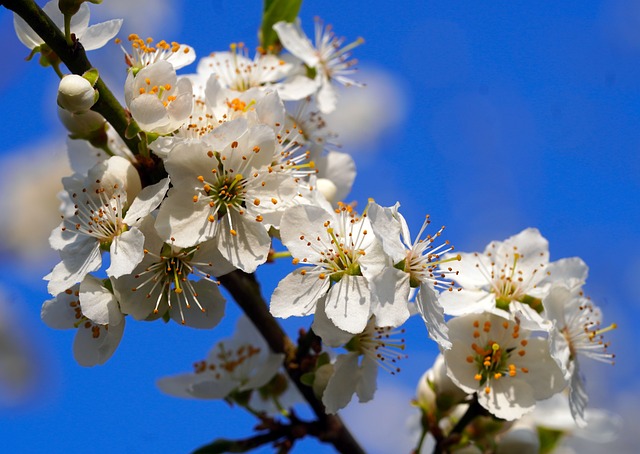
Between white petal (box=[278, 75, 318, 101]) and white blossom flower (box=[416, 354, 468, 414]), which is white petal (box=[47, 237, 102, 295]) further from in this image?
white blossom flower (box=[416, 354, 468, 414])

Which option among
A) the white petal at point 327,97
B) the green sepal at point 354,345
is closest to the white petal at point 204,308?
the green sepal at point 354,345

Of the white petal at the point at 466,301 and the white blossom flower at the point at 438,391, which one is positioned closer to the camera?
the white petal at the point at 466,301

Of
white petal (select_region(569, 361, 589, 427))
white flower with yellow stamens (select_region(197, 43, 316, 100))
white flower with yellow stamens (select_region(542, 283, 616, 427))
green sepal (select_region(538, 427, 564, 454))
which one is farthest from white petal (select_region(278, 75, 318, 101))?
green sepal (select_region(538, 427, 564, 454))

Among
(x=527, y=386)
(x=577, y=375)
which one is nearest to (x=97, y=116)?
(x=527, y=386)

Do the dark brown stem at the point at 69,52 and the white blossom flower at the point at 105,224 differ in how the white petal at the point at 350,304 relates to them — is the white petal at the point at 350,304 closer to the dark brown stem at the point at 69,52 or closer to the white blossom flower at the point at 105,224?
the white blossom flower at the point at 105,224

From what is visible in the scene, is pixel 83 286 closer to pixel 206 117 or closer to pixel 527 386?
pixel 206 117
